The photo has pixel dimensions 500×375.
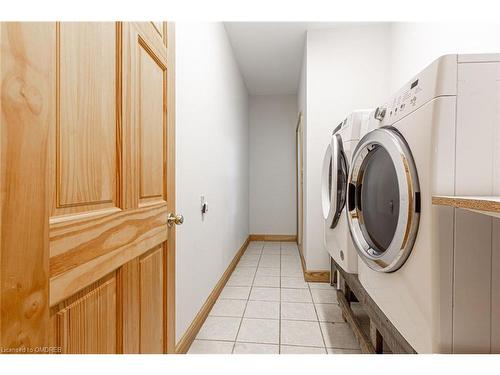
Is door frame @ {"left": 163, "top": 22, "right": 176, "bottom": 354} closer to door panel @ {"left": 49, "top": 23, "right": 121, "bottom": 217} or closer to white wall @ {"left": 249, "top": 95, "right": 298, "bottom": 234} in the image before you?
door panel @ {"left": 49, "top": 23, "right": 121, "bottom": 217}

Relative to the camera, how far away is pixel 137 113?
0.81 meters

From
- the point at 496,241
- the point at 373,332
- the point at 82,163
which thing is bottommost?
the point at 373,332

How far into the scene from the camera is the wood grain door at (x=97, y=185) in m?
0.48

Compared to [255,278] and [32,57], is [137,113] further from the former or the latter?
[255,278]

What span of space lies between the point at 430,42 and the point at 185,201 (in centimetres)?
210

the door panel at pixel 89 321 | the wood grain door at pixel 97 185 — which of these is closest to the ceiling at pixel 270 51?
the wood grain door at pixel 97 185

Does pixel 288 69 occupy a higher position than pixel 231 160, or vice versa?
pixel 288 69

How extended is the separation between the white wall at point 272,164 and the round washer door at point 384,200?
3.12m

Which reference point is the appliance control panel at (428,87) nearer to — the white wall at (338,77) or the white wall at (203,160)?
the white wall at (203,160)

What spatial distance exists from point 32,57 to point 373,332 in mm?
1425

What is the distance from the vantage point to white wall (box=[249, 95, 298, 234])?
4434mm

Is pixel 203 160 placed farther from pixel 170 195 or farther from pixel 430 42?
pixel 430 42

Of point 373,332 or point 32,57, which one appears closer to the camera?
point 32,57

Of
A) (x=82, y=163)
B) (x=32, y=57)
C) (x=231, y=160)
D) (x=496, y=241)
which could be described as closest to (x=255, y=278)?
(x=231, y=160)
